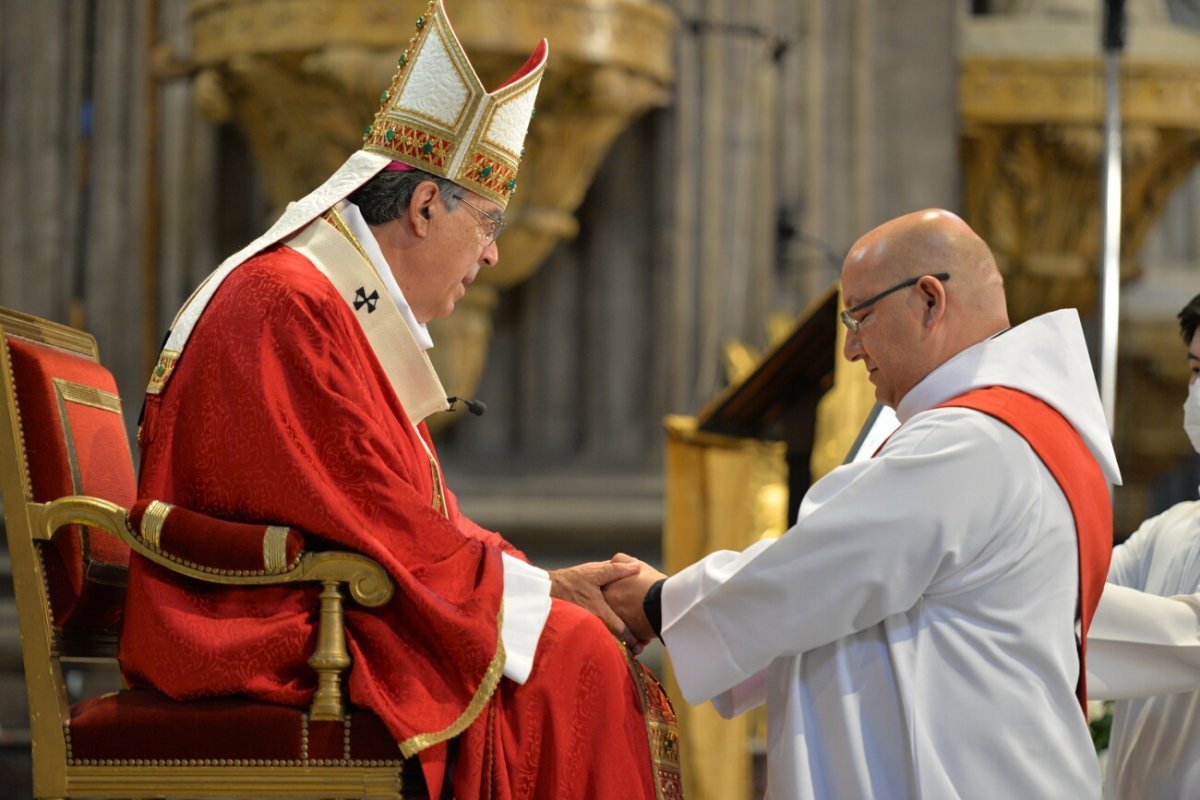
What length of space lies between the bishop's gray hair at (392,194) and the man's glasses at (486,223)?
25mm

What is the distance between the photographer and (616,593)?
327 centimetres

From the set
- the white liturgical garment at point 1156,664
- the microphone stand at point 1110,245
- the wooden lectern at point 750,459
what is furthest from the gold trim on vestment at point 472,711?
the microphone stand at point 1110,245

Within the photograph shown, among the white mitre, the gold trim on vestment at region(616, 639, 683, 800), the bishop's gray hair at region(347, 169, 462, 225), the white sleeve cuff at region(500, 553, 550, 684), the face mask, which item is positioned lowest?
the gold trim on vestment at region(616, 639, 683, 800)

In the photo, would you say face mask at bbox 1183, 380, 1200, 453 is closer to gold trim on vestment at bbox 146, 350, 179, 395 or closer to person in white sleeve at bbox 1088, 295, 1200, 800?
person in white sleeve at bbox 1088, 295, 1200, 800

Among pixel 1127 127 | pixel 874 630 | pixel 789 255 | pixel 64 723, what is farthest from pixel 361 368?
pixel 1127 127

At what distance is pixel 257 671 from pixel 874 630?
104cm

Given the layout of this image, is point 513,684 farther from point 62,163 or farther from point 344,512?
point 62,163

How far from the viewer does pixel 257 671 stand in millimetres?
2867

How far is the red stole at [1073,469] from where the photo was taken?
9.66 feet

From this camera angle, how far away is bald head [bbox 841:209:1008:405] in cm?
306

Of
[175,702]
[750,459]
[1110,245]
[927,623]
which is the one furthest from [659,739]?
[1110,245]

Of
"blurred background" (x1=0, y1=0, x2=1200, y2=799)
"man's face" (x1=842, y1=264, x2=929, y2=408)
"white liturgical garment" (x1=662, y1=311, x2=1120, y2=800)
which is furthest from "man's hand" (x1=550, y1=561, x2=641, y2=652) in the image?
"blurred background" (x1=0, y1=0, x2=1200, y2=799)

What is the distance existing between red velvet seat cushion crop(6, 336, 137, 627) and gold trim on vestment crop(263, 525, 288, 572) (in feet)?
1.46

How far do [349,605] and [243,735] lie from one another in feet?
0.90
